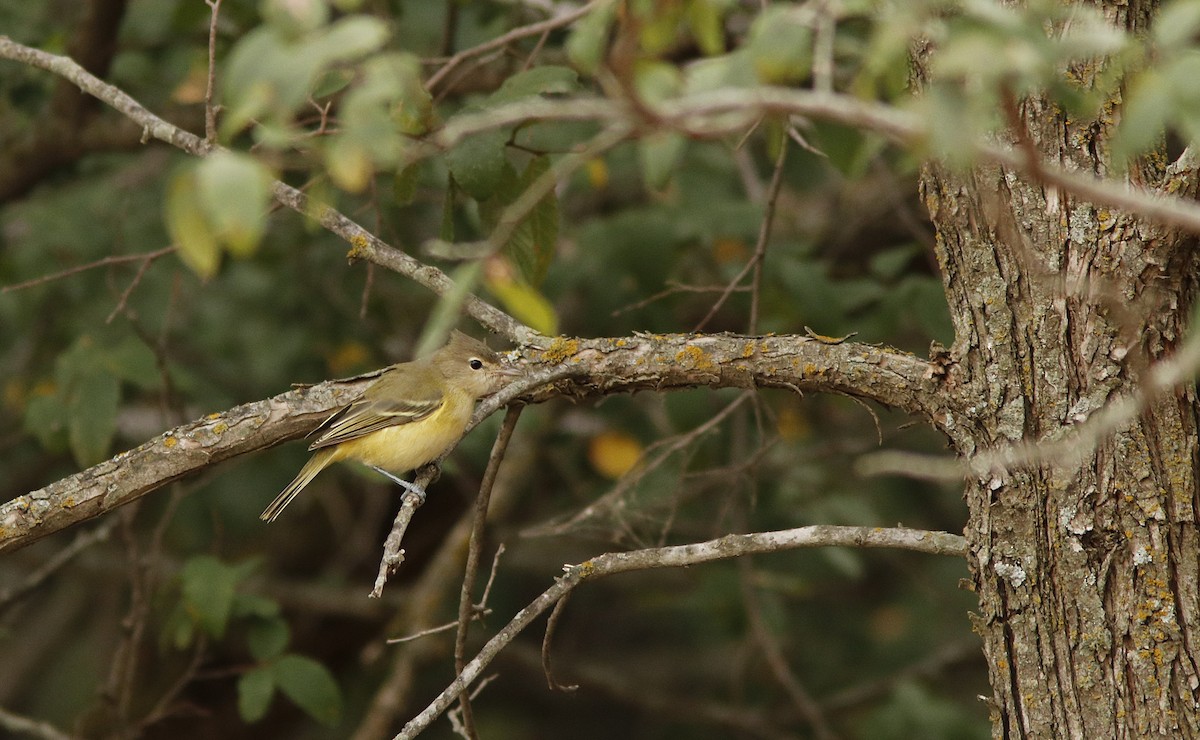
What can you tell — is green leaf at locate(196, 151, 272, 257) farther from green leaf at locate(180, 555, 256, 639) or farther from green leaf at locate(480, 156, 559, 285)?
green leaf at locate(180, 555, 256, 639)

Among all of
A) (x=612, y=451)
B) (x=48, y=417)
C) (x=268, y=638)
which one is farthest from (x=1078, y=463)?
(x=48, y=417)

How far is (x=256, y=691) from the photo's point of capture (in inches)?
166

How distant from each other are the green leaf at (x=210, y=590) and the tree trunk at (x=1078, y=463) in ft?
8.31

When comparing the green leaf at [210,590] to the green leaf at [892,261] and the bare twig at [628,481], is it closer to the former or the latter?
the bare twig at [628,481]

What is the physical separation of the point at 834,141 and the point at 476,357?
2.28 meters

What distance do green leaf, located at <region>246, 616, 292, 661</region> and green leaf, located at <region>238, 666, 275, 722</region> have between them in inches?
2.1

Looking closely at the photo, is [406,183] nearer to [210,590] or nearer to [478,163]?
[478,163]

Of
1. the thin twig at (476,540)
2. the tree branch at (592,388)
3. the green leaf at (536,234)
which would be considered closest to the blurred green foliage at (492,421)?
the green leaf at (536,234)

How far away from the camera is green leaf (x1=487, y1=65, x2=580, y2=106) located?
329cm

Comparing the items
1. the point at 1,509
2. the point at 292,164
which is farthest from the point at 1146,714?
the point at 1,509

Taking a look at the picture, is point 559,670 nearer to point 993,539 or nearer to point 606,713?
point 606,713

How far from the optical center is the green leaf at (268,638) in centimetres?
436

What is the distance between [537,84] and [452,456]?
2.47m

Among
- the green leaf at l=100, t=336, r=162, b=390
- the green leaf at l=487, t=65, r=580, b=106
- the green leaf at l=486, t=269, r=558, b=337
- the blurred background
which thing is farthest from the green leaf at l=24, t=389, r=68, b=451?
the green leaf at l=486, t=269, r=558, b=337
